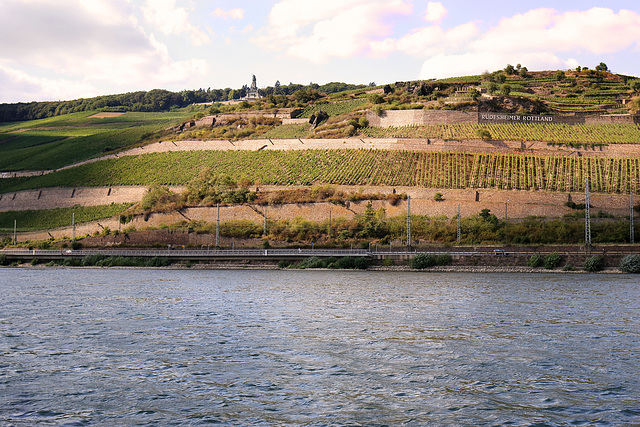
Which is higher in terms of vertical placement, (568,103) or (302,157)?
(568,103)

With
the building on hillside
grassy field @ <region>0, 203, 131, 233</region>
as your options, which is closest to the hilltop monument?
the building on hillside

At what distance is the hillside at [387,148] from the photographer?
217ft

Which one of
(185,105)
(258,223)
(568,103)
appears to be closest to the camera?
(258,223)

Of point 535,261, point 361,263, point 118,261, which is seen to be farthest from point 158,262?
Answer: point 535,261

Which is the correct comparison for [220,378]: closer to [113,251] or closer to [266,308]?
[266,308]

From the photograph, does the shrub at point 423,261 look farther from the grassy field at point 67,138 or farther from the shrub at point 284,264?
the grassy field at point 67,138

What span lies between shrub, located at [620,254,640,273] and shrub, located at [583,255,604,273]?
4.64 feet

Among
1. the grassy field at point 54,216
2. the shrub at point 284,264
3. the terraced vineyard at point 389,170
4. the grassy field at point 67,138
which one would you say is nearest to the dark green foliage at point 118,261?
the shrub at point 284,264

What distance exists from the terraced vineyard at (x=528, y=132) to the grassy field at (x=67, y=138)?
137 feet

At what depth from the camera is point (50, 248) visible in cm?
6462

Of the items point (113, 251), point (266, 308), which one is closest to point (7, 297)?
point (266, 308)

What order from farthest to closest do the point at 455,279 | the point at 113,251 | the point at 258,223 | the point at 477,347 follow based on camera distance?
the point at 258,223
the point at 113,251
the point at 455,279
the point at 477,347

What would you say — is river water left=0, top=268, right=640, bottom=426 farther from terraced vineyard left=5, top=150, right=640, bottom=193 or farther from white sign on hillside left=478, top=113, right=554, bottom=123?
white sign on hillside left=478, top=113, right=554, bottom=123

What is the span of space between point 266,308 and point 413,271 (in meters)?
22.8
